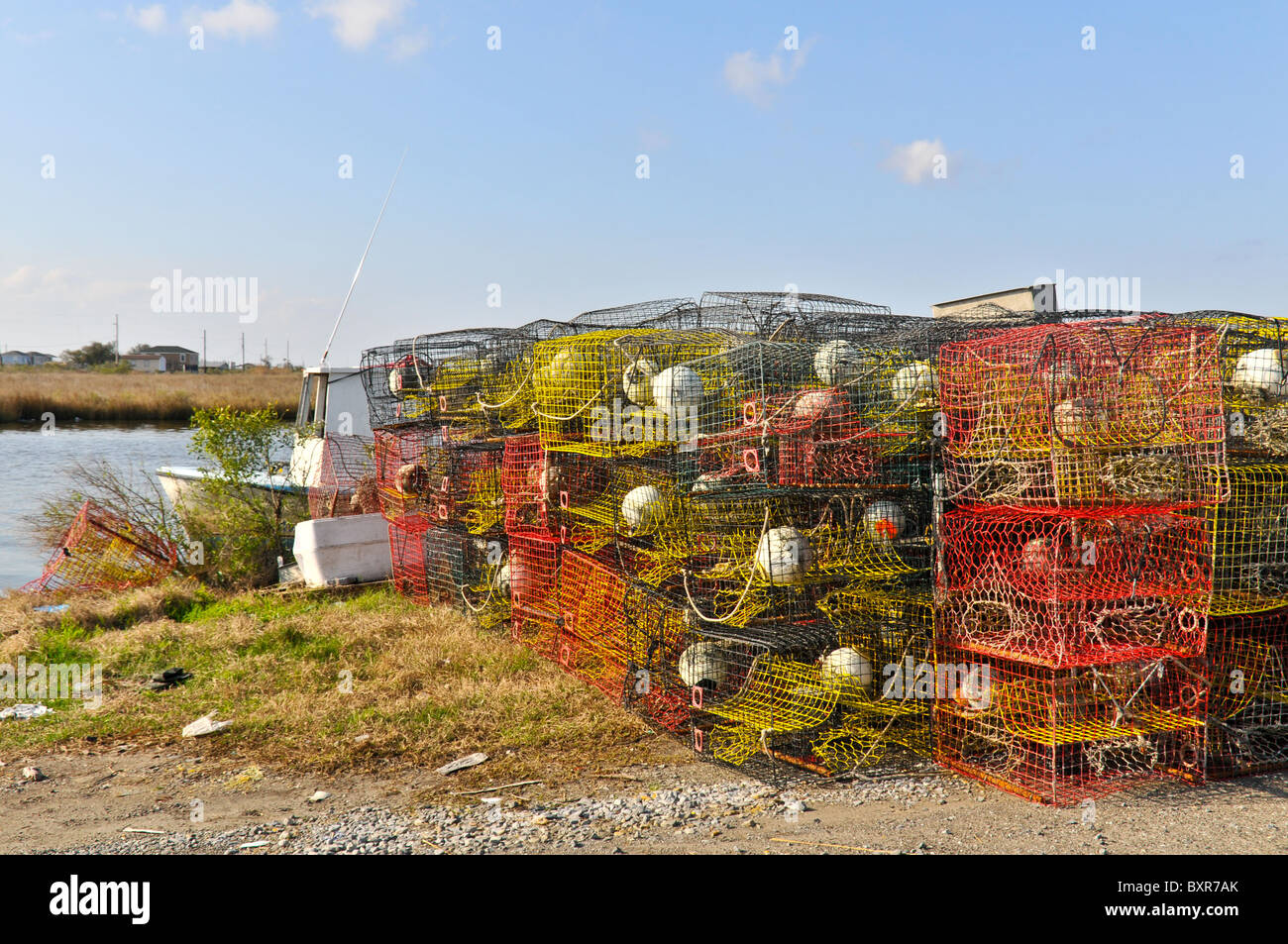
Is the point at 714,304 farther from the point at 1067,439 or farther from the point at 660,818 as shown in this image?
the point at 660,818

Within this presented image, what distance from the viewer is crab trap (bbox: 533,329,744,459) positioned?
493 cm

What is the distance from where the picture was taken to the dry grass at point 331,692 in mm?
5262

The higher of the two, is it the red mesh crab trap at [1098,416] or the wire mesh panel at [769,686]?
the red mesh crab trap at [1098,416]

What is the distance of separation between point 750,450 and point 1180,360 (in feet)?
6.32

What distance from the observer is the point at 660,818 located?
426 centimetres

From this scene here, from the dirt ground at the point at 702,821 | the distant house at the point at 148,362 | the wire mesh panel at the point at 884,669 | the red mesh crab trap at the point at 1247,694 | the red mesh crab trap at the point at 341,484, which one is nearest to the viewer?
the dirt ground at the point at 702,821

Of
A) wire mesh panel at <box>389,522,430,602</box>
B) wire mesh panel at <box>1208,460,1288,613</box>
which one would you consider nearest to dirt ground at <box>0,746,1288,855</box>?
wire mesh panel at <box>1208,460,1288,613</box>

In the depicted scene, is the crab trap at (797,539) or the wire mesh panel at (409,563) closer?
the crab trap at (797,539)

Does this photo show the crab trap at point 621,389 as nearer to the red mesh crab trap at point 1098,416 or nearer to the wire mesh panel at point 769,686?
the wire mesh panel at point 769,686

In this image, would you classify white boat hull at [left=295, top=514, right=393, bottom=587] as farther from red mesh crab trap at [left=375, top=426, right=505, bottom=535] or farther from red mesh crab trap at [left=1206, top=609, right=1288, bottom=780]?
red mesh crab trap at [left=1206, top=609, right=1288, bottom=780]

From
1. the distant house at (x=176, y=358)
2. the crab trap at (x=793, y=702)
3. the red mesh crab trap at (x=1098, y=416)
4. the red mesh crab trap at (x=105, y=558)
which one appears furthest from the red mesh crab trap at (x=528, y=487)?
the distant house at (x=176, y=358)

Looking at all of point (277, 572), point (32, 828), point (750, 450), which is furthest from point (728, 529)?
point (277, 572)

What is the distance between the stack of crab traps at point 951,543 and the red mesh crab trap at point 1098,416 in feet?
0.05
